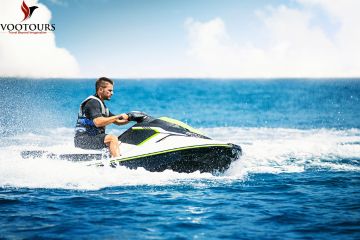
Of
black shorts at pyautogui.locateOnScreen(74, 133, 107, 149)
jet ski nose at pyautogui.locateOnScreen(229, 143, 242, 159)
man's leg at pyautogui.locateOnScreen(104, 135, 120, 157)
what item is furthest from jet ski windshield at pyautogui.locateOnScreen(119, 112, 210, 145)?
jet ski nose at pyautogui.locateOnScreen(229, 143, 242, 159)

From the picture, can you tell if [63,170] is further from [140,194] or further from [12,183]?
[140,194]

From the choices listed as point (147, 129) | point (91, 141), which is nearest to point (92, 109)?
point (91, 141)

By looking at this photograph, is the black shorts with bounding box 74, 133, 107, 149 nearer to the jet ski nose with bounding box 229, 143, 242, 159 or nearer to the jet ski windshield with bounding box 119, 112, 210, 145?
the jet ski windshield with bounding box 119, 112, 210, 145

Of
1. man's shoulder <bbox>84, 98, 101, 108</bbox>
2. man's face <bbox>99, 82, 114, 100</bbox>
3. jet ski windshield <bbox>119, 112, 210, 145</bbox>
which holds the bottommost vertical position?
jet ski windshield <bbox>119, 112, 210, 145</bbox>

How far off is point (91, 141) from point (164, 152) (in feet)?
4.43

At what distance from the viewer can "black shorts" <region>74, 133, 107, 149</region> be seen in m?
7.96

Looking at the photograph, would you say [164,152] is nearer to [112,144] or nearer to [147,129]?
[147,129]

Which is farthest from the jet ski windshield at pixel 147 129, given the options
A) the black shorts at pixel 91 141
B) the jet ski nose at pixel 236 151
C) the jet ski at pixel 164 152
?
the jet ski nose at pixel 236 151

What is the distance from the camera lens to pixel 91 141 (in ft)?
26.2

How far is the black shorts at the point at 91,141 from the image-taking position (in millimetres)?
7961

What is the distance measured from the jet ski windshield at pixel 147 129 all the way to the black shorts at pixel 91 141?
501 millimetres

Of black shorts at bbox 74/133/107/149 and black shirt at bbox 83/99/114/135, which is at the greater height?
black shirt at bbox 83/99/114/135

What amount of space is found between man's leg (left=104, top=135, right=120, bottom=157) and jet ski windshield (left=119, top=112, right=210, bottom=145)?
1.22 feet

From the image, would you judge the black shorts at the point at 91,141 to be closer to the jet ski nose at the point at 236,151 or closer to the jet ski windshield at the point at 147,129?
the jet ski windshield at the point at 147,129
